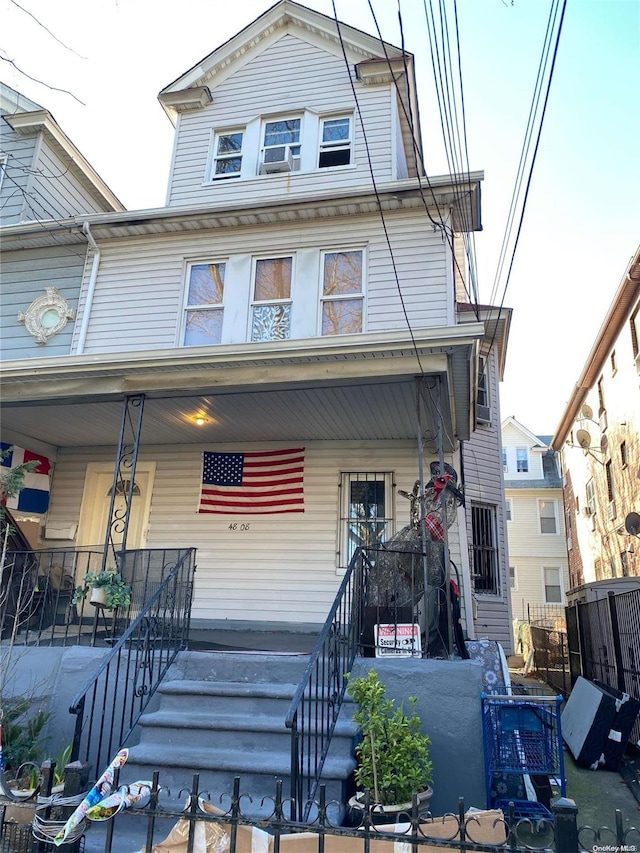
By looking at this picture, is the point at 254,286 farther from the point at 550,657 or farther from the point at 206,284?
the point at 550,657

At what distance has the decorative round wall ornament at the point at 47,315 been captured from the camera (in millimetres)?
10492

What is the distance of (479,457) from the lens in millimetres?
12656

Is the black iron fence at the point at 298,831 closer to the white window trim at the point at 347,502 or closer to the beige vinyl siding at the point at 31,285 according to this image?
the white window trim at the point at 347,502

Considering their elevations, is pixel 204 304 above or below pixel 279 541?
above

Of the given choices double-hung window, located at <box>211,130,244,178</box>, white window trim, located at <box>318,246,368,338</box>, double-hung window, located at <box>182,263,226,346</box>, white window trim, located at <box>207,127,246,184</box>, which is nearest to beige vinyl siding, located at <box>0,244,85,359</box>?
double-hung window, located at <box>182,263,226,346</box>

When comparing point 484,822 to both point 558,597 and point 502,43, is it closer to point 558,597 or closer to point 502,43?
point 502,43

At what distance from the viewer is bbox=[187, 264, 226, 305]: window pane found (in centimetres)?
998

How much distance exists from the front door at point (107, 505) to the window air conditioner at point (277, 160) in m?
5.40

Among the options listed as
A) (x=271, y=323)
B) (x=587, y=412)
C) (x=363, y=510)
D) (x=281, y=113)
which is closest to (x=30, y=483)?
(x=271, y=323)

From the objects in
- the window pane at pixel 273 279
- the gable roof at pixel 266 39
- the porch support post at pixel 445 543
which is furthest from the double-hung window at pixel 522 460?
the porch support post at pixel 445 543

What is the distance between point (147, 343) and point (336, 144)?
4653 millimetres

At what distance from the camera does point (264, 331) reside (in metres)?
9.52

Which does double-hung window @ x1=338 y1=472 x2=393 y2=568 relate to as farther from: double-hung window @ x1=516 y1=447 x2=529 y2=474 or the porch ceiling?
double-hung window @ x1=516 y1=447 x2=529 y2=474

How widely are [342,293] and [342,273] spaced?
1.19ft
